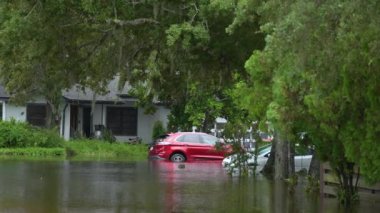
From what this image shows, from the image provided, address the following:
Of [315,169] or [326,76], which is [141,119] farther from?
[326,76]

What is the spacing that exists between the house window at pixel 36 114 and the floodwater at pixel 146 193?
73.3 ft

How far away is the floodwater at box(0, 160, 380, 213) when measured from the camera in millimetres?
14398

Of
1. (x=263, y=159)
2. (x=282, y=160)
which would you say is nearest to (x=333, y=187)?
(x=282, y=160)

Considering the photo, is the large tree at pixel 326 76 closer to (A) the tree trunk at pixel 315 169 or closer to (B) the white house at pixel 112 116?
(A) the tree trunk at pixel 315 169

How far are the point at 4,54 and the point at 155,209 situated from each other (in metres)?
8.13

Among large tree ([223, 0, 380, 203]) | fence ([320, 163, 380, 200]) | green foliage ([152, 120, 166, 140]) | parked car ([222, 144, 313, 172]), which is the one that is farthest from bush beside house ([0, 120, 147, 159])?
large tree ([223, 0, 380, 203])

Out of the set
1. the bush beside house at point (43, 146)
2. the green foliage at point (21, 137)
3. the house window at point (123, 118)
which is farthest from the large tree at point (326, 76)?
the house window at point (123, 118)

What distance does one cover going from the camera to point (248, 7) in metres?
10.9

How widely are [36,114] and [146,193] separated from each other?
103 feet

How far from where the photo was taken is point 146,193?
17.1 m

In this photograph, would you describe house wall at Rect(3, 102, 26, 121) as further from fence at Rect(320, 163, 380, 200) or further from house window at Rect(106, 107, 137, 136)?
fence at Rect(320, 163, 380, 200)

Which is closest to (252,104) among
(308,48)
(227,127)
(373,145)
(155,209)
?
(155,209)

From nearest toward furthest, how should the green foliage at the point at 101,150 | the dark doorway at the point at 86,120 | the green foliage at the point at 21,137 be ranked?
the green foliage at the point at 21,137, the green foliage at the point at 101,150, the dark doorway at the point at 86,120

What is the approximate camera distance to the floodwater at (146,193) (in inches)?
567
